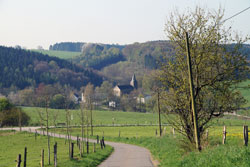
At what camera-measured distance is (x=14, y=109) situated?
291ft

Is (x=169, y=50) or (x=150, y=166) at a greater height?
(x=169, y=50)

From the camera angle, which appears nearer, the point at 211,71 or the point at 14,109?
the point at 211,71

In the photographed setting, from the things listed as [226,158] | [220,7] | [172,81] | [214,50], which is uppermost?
[220,7]

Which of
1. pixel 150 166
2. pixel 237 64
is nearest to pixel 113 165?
pixel 150 166

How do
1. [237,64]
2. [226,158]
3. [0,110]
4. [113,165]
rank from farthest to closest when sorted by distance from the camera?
[0,110], [113,165], [237,64], [226,158]

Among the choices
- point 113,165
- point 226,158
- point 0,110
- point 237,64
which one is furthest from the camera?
point 0,110

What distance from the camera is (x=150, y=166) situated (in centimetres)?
2473

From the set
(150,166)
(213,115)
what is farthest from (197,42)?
(150,166)

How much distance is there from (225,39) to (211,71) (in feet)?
7.44

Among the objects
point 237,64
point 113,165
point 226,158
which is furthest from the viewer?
point 113,165

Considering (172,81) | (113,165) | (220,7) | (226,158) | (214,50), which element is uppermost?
(220,7)

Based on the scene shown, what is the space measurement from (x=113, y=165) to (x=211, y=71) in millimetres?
9511

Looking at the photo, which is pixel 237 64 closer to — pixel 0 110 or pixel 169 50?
pixel 169 50

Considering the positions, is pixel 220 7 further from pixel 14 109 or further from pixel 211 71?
pixel 14 109
